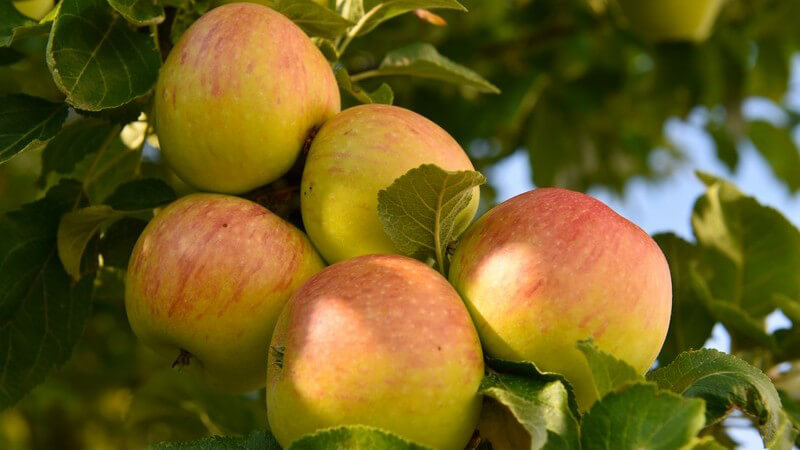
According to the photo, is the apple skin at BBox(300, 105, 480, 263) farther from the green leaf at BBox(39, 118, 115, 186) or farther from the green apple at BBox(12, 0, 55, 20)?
the green apple at BBox(12, 0, 55, 20)

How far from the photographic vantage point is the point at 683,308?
173 cm

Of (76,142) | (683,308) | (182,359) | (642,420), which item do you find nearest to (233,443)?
(182,359)

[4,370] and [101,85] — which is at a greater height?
[101,85]

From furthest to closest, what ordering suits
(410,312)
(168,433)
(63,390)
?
1. (63,390)
2. (168,433)
3. (410,312)

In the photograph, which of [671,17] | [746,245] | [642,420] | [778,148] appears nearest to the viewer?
[642,420]

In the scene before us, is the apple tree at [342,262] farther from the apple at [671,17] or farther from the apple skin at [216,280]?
the apple at [671,17]

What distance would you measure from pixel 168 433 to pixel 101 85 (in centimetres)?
138

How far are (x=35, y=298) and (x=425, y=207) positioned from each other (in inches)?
27.6

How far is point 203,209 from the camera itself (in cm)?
113

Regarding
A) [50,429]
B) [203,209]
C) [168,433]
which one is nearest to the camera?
[203,209]

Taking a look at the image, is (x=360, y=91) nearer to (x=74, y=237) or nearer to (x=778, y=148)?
(x=74, y=237)

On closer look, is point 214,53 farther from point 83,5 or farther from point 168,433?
point 168,433

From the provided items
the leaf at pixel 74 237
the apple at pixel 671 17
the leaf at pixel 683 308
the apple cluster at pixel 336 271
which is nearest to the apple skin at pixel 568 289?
the apple cluster at pixel 336 271

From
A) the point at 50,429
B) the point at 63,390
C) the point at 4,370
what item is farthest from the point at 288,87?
the point at 50,429
